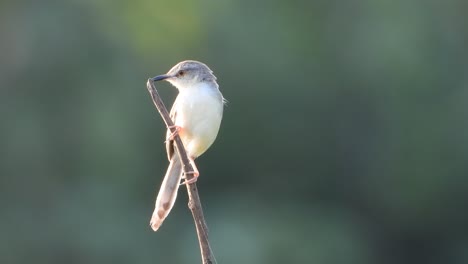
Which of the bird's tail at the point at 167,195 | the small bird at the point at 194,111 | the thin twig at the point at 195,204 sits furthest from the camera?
the small bird at the point at 194,111

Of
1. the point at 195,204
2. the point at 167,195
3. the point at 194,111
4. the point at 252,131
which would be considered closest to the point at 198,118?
the point at 194,111

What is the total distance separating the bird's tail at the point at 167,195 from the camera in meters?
4.95

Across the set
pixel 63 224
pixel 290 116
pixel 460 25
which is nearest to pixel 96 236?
pixel 63 224

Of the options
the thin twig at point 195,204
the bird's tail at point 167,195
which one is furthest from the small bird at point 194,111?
the thin twig at point 195,204

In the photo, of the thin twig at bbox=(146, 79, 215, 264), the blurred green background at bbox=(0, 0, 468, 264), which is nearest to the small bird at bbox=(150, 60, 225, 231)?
the thin twig at bbox=(146, 79, 215, 264)

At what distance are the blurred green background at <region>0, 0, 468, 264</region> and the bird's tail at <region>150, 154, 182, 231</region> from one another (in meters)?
11.4

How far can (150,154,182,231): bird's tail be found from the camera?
16.2 ft

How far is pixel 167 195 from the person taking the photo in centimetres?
540

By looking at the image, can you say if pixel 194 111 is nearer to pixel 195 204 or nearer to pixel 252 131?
pixel 195 204

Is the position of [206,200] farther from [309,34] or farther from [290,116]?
[309,34]

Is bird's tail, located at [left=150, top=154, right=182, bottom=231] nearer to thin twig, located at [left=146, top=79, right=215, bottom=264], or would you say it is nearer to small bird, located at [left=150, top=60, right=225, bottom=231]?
small bird, located at [left=150, top=60, right=225, bottom=231]

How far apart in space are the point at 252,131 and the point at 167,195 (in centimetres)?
1415

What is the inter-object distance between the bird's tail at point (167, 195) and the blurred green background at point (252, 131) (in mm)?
11382

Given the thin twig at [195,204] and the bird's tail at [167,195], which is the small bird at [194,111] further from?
the thin twig at [195,204]
